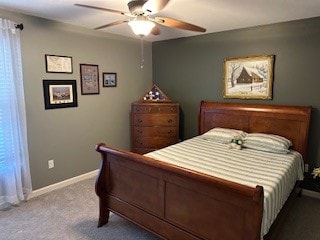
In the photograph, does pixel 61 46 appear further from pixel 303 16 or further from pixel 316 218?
pixel 316 218

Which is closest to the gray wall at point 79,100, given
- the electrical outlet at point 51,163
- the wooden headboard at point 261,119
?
the electrical outlet at point 51,163

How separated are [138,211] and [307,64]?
9.29 feet

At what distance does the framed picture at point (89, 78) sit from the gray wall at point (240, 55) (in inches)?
53.9

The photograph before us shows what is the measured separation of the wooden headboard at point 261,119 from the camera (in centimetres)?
308

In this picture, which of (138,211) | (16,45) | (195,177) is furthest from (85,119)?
(195,177)

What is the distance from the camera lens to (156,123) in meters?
4.06

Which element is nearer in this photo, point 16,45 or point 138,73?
point 16,45

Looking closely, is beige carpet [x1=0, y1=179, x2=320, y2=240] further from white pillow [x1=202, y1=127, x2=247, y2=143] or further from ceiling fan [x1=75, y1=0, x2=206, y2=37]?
ceiling fan [x1=75, y1=0, x2=206, y2=37]

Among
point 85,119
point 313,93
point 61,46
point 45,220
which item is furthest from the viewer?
point 85,119

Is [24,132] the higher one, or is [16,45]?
[16,45]

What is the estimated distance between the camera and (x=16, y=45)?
281cm

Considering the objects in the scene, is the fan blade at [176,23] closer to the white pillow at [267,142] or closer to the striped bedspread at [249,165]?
the striped bedspread at [249,165]

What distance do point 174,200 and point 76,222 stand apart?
4.34 ft

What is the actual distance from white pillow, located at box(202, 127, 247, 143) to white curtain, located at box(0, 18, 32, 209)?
2528 mm
